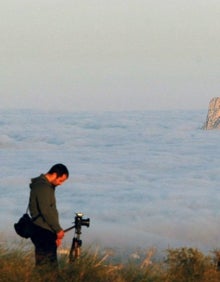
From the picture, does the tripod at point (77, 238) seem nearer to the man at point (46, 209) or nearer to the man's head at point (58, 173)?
the man at point (46, 209)

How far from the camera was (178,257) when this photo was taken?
631 inches

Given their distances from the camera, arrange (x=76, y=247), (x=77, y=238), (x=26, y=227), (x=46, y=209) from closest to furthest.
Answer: (x=46, y=209) → (x=26, y=227) → (x=77, y=238) → (x=76, y=247)

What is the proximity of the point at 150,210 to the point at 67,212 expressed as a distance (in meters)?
42.0

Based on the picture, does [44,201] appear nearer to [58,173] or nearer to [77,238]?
[58,173]

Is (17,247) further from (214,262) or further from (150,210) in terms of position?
(150,210)

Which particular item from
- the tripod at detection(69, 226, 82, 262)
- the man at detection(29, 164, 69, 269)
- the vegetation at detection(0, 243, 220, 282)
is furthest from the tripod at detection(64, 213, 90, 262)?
the man at detection(29, 164, 69, 269)

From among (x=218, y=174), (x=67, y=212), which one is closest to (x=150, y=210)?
(x=218, y=174)

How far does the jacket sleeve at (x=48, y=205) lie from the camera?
42.1 ft

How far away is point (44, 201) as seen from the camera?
42.0ft

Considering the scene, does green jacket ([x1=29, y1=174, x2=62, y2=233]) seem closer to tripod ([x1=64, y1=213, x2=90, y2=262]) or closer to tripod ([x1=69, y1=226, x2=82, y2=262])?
tripod ([x1=64, y1=213, x2=90, y2=262])

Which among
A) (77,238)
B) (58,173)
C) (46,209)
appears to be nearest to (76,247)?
(77,238)

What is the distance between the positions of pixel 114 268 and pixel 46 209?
82.9 inches

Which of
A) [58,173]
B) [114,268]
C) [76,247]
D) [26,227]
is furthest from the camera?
[114,268]

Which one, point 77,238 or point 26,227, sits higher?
point 26,227
